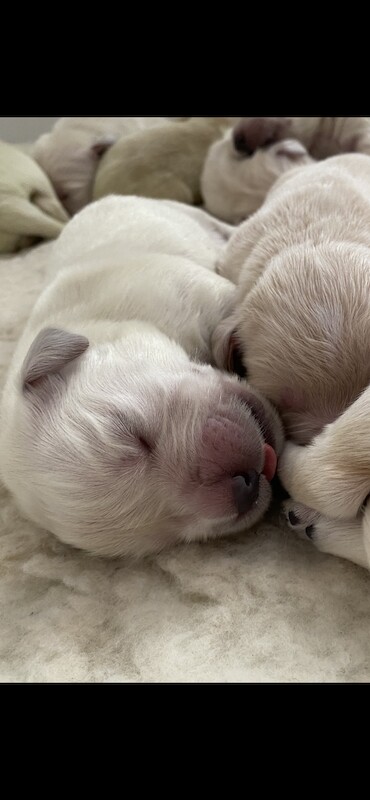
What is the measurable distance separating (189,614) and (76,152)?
120 inches

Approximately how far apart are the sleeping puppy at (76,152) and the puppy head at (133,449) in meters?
2.40

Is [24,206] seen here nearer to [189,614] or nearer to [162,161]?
[162,161]

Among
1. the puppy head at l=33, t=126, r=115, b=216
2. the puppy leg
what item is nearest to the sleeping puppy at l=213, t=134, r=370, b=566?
the puppy leg

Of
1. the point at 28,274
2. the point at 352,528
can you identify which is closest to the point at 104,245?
the point at 28,274

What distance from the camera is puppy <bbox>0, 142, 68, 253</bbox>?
324 centimetres

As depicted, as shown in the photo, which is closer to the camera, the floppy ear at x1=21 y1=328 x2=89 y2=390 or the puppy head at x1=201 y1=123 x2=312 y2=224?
the floppy ear at x1=21 y1=328 x2=89 y2=390

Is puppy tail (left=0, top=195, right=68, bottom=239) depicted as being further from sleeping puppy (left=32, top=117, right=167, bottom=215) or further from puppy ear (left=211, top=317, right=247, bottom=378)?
puppy ear (left=211, top=317, right=247, bottom=378)

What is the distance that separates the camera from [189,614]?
53.9 inches

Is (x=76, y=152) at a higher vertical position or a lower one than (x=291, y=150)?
lower

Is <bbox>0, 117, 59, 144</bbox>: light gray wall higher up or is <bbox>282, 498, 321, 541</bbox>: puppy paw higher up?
<bbox>282, 498, 321, 541</bbox>: puppy paw

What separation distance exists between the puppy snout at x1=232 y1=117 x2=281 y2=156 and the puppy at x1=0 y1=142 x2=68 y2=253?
0.90 metres

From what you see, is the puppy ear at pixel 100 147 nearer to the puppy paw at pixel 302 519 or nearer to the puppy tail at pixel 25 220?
the puppy tail at pixel 25 220

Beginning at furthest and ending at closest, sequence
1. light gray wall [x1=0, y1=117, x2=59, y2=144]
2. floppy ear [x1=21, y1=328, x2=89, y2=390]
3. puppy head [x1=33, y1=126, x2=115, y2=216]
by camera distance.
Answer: light gray wall [x1=0, y1=117, x2=59, y2=144] → puppy head [x1=33, y1=126, x2=115, y2=216] → floppy ear [x1=21, y1=328, x2=89, y2=390]

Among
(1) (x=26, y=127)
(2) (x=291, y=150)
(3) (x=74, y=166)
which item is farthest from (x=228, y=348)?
(1) (x=26, y=127)
